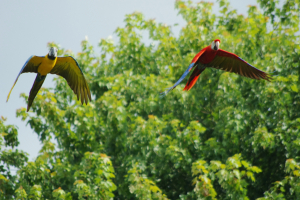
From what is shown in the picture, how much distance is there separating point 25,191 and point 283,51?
517 cm

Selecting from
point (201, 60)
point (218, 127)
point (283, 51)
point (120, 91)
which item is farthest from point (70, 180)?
point (283, 51)

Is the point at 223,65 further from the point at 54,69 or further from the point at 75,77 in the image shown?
the point at 54,69

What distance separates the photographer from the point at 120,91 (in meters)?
6.93

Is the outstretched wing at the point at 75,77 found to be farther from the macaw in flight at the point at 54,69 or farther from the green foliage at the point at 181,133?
the green foliage at the point at 181,133

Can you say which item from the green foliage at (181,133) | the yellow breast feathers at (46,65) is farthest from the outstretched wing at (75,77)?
the green foliage at (181,133)

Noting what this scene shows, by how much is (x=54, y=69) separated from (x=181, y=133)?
7.57ft

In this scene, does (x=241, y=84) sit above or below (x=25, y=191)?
above

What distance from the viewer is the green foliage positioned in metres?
5.45

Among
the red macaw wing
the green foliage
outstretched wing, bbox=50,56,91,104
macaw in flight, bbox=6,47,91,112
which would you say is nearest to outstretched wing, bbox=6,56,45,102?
macaw in flight, bbox=6,47,91,112

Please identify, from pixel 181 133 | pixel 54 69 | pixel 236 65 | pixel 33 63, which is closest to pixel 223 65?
pixel 236 65

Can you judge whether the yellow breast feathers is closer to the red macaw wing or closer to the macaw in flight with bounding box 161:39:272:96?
the macaw in flight with bounding box 161:39:272:96

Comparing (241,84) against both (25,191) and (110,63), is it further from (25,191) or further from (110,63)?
(25,191)

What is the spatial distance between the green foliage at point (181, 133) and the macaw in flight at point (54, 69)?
109cm

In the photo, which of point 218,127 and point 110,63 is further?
point 110,63
